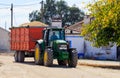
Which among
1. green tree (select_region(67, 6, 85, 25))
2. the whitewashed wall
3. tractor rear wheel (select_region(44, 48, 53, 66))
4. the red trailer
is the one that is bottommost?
the whitewashed wall

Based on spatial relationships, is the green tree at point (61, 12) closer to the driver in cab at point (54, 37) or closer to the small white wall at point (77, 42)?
the small white wall at point (77, 42)

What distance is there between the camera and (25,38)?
4006 cm

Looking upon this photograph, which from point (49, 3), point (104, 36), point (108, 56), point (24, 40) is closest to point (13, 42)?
point (24, 40)

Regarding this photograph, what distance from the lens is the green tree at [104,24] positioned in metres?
36.9

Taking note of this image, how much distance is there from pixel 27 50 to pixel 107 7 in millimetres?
7828

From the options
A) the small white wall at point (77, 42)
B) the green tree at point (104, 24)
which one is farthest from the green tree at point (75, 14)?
the green tree at point (104, 24)

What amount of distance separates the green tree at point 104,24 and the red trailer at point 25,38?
417 cm

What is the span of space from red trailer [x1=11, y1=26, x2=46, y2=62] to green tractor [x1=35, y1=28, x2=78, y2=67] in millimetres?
1903

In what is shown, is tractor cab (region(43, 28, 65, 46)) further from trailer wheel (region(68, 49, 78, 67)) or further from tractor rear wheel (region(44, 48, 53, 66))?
tractor rear wheel (region(44, 48, 53, 66))

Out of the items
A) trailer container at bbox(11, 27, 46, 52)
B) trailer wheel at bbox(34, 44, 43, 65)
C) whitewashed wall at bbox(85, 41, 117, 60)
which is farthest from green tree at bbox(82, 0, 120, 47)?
whitewashed wall at bbox(85, 41, 117, 60)

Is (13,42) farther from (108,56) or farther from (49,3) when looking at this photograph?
(49,3)

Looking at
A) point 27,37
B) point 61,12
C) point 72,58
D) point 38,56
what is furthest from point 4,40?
point 72,58

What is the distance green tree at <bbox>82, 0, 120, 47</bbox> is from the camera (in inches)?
1454

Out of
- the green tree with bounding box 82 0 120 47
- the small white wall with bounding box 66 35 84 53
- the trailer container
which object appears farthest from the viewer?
the small white wall with bounding box 66 35 84 53
